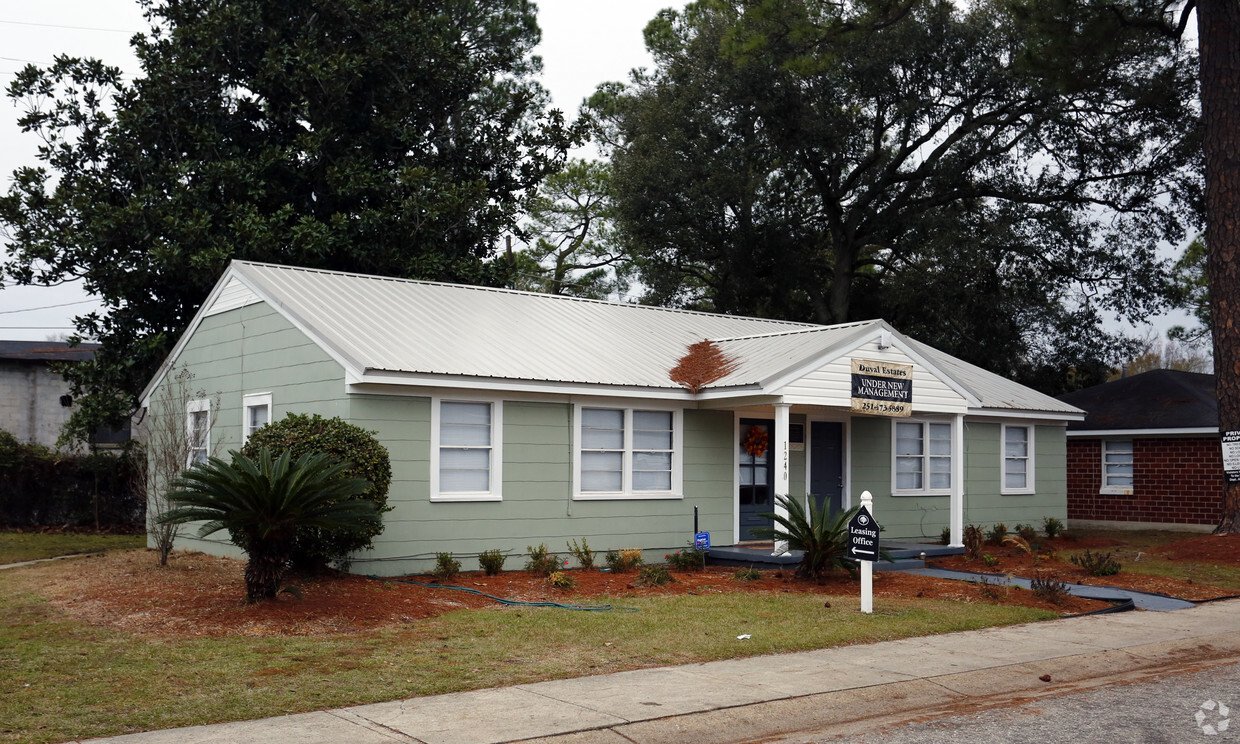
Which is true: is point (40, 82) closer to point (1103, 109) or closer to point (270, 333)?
point (270, 333)

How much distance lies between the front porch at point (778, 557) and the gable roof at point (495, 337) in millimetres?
2526

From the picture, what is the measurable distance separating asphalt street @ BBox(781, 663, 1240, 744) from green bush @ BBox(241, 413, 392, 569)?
7.37 m

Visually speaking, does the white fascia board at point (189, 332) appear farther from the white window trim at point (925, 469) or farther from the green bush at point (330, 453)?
the white window trim at point (925, 469)

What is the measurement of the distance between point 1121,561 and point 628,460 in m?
8.65

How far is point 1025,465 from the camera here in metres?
23.9

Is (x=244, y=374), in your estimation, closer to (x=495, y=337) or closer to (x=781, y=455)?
(x=495, y=337)

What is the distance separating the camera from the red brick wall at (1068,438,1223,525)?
2573 centimetres

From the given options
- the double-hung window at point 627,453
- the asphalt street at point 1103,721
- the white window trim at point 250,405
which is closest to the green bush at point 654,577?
the double-hung window at point 627,453

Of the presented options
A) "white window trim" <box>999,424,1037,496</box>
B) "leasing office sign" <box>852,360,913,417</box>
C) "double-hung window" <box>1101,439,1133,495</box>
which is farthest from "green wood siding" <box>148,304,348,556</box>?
"double-hung window" <box>1101,439,1133,495</box>

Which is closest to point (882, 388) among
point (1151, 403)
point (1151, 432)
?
point (1151, 432)

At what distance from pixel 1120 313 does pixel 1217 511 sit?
8991 mm

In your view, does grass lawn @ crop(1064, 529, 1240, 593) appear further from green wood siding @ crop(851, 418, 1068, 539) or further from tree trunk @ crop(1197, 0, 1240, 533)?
tree trunk @ crop(1197, 0, 1240, 533)

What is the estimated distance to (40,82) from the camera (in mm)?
23750

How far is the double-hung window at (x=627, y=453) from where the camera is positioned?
16766 millimetres
